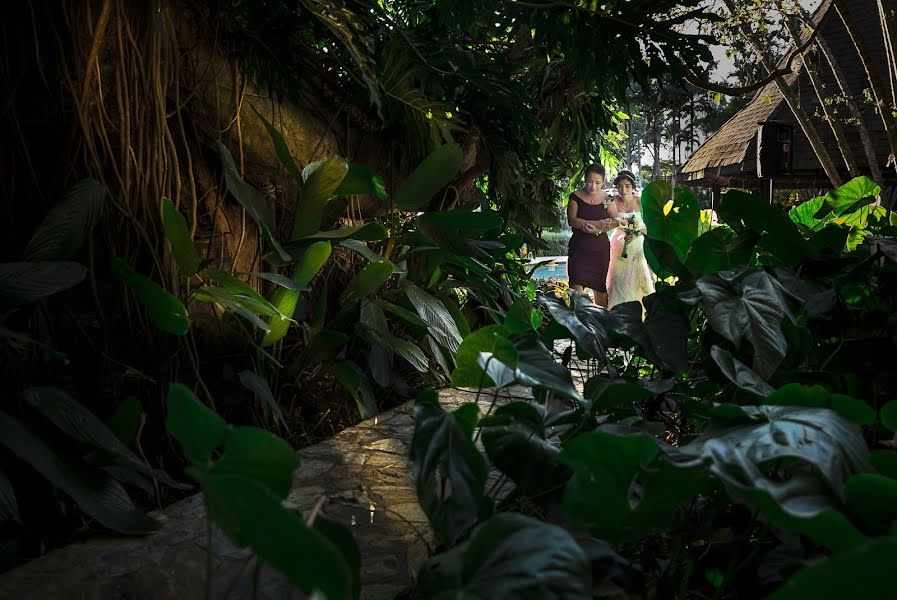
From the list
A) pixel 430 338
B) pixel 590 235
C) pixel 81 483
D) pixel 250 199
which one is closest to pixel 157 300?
pixel 81 483

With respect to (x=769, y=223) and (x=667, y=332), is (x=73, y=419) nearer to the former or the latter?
(x=667, y=332)

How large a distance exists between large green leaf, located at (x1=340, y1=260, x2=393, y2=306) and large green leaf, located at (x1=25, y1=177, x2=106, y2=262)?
39.5 inches

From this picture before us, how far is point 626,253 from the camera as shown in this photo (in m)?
6.05

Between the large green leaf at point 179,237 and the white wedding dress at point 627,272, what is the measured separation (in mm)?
4411

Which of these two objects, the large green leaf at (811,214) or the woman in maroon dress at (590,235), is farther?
the woman in maroon dress at (590,235)

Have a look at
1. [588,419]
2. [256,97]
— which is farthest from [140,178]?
[588,419]

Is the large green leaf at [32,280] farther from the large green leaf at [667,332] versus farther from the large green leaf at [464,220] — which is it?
the large green leaf at [464,220]

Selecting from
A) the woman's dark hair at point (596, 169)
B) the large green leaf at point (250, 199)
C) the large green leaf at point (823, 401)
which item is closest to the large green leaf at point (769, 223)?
the large green leaf at point (823, 401)

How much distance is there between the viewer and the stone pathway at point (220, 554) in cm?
121

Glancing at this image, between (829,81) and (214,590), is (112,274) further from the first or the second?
(829,81)

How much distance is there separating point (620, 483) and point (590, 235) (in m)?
5.40

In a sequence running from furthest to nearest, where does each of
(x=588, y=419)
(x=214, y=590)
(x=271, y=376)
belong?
1. (x=271, y=376)
2. (x=214, y=590)
3. (x=588, y=419)

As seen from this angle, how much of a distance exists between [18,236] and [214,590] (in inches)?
48.2

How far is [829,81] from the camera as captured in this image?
10484mm
